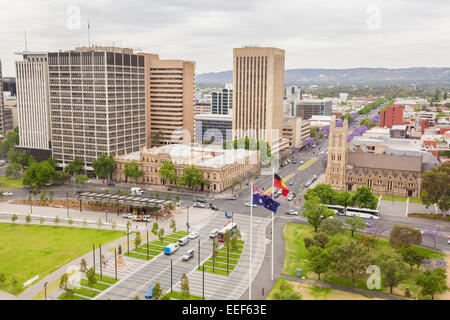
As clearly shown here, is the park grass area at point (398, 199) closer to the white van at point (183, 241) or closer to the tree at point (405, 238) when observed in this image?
the tree at point (405, 238)

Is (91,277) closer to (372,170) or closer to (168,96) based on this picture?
(372,170)

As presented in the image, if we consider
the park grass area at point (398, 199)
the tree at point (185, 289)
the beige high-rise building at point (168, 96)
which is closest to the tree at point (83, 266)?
the tree at point (185, 289)

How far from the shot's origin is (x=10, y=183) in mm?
109750

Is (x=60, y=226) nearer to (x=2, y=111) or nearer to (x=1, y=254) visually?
(x=1, y=254)

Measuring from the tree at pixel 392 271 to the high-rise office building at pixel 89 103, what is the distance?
86784 mm

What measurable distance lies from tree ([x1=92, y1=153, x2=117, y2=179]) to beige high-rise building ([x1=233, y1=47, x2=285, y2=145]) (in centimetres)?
5361

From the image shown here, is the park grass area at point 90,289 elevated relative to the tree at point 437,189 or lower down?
lower down

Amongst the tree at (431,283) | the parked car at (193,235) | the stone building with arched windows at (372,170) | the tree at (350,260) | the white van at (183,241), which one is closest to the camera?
the tree at (431,283)

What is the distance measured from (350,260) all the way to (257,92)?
326 ft

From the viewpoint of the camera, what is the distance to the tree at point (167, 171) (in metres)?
102

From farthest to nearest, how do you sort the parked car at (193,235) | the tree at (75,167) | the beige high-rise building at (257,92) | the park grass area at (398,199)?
1. the beige high-rise building at (257,92)
2. the tree at (75,167)
3. the park grass area at (398,199)
4. the parked car at (193,235)

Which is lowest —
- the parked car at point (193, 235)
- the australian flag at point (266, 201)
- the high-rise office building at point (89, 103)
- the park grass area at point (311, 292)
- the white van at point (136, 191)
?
the park grass area at point (311, 292)

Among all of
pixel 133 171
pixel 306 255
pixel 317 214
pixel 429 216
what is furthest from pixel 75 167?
pixel 429 216

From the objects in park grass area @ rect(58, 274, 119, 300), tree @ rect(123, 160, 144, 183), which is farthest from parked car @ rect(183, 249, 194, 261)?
tree @ rect(123, 160, 144, 183)
